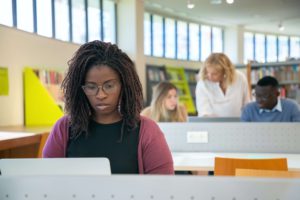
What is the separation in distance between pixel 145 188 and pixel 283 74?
6150mm

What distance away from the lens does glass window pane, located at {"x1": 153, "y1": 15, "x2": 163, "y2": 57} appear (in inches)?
384

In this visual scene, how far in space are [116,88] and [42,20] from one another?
513 cm

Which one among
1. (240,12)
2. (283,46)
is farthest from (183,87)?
(283,46)

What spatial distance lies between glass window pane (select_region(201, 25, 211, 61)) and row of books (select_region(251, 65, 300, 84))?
192 inches

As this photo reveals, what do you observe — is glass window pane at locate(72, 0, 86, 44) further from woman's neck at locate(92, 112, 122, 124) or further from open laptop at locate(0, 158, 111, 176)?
open laptop at locate(0, 158, 111, 176)

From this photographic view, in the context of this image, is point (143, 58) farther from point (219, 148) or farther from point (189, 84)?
point (219, 148)

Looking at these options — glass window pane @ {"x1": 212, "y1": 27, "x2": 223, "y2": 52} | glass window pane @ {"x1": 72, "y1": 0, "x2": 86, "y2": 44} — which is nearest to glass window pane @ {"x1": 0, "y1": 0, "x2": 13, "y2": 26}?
glass window pane @ {"x1": 72, "y1": 0, "x2": 86, "y2": 44}

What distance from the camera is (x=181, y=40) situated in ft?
34.8

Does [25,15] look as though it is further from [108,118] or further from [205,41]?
[205,41]

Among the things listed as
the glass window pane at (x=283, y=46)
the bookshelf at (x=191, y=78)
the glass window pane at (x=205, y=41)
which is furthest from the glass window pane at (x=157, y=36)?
the glass window pane at (x=283, y=46)

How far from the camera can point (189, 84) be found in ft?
34.9

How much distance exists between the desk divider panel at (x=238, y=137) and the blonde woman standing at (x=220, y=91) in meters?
0.54

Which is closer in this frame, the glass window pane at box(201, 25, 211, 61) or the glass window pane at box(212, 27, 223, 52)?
the glass window pane at box(201, 25, 211, 61)

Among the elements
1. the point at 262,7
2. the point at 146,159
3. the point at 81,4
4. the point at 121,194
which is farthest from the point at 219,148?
the point at 262,7
